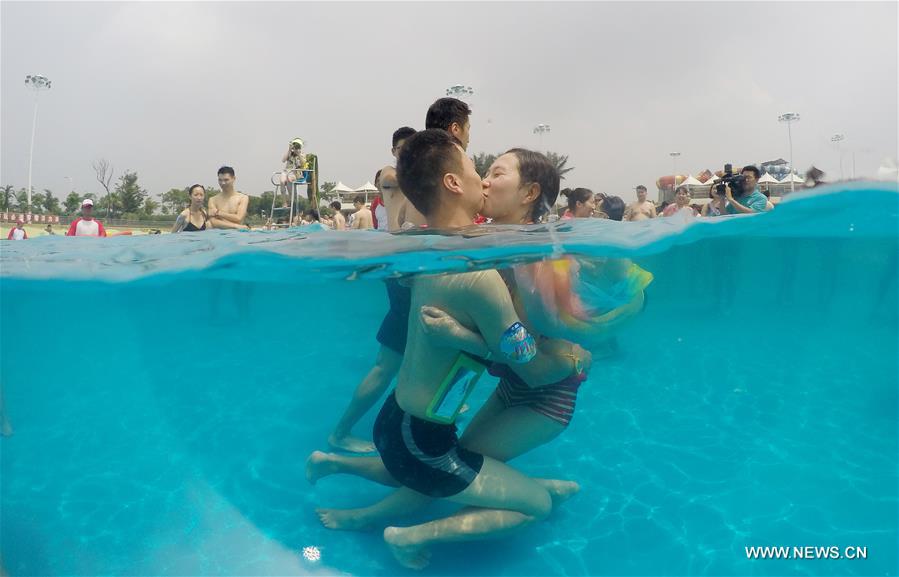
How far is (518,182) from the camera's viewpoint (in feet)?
10.6

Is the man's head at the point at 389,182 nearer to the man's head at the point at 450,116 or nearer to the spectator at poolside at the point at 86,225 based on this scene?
the man's head at the point at 450,116

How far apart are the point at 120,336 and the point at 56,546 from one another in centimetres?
804

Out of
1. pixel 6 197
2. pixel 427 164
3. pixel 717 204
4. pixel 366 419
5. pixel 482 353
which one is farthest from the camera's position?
pixel 6 197

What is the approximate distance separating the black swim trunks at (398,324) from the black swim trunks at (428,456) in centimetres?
133

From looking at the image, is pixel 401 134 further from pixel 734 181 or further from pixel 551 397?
pixel 734 181

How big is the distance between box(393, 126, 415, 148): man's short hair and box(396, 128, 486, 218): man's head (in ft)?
5.76

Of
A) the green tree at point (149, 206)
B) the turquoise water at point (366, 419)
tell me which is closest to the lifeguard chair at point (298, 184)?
the turquoise water at point (366, 419)

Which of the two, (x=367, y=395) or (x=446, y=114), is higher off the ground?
(x=446, y=114)

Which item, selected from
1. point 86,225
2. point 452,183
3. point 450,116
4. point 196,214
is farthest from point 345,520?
point 86,225

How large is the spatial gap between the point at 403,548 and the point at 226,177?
674 centimetres

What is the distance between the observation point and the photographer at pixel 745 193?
6879 millimetres

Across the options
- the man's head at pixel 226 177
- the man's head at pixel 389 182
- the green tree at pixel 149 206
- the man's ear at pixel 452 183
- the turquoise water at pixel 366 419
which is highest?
the green tree at pixel 149 206

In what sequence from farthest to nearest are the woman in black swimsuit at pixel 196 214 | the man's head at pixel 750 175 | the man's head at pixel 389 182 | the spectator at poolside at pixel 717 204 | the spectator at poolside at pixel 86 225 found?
the spectator at poolside at pixel 86 225, the woman in black swimsuit at pixel 196 214, the spectator at poolside at pixel 717 204, the man's head at pixel 750 175, the man's head at pixel 389 182

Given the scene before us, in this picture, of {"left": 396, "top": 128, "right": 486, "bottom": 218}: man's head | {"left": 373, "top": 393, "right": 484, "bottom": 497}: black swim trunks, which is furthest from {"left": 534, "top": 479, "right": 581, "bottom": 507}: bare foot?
{"left": 396, "top": 128, "right": 486, "bottom": 218}: man's head
